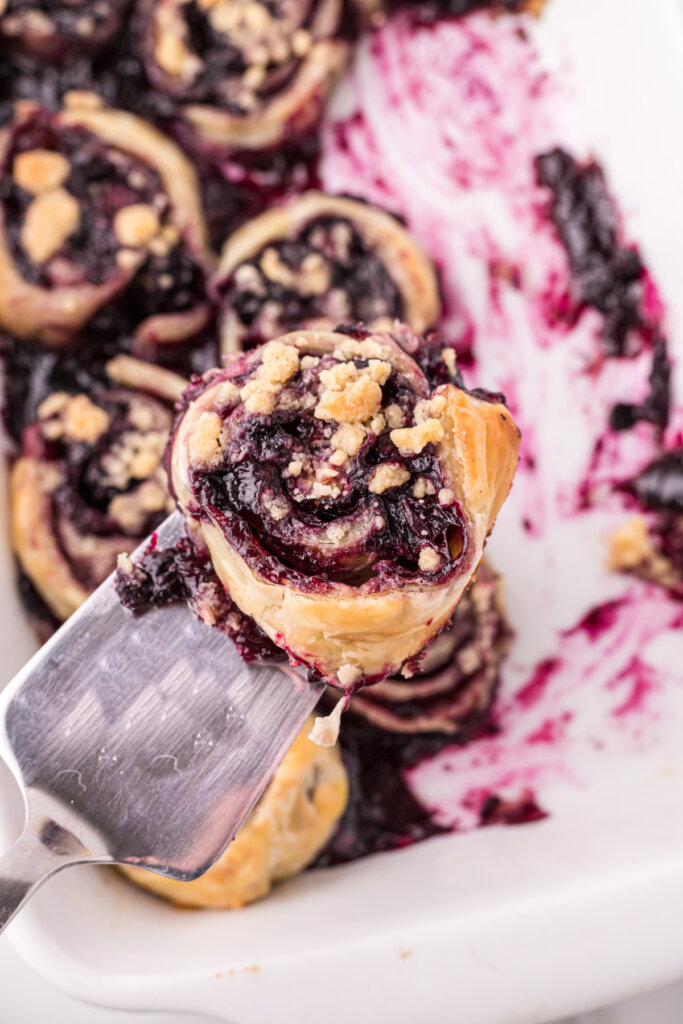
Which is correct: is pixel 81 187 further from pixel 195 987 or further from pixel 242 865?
pixel 195 987

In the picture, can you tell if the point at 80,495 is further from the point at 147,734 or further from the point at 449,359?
the point at 449,359

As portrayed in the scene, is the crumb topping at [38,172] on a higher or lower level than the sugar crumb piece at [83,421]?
higher

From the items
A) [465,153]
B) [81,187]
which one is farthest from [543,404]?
[81,187]

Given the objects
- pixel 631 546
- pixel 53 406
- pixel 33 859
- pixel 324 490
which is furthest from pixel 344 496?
pixel 631 546

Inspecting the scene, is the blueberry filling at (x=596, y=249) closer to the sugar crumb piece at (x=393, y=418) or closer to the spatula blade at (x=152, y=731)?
the sugar crumb piece at (x=393, y=418)

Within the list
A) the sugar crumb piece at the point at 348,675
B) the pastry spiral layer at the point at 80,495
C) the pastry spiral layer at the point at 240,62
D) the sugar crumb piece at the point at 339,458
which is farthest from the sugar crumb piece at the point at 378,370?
the pastry spiral layer at the point at 240,62

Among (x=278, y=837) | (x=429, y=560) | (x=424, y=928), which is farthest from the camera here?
(x=278, y=837)
